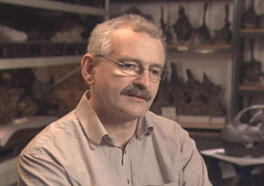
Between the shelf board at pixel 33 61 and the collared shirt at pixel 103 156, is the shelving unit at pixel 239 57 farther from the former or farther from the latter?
the collared shirt at pixel 103 156

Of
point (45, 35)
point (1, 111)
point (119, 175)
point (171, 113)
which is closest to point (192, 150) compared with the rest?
point (119, 175)

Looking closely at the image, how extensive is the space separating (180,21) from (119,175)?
2.54 meters

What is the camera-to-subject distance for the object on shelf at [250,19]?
11.0ft

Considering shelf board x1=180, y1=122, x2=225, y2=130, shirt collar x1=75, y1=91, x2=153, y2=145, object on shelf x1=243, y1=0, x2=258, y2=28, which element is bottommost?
shelf board x1=180, y1=122, x2=225, y2=130

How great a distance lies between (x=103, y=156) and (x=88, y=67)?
0.29 meters

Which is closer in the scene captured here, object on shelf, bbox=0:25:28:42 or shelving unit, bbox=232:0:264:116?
object on shelf, bbox=0:25:28:42

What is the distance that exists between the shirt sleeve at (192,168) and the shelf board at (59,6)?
1.21m

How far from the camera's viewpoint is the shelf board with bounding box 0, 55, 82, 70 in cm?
224

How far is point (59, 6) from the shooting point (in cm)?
287

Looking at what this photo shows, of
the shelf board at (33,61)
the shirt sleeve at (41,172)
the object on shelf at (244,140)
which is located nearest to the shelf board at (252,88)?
the object on shelf at (244,140)

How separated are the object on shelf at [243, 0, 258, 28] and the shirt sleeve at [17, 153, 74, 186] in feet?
8.15

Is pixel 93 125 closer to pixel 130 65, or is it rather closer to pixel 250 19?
pixel 130 65

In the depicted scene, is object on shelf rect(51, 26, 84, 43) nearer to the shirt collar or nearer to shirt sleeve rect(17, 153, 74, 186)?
the shirt collar

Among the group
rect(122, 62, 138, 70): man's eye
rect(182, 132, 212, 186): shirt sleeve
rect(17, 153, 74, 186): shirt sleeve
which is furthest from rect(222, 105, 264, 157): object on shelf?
rect(17, 153, 74, 186): shirt sleeve
